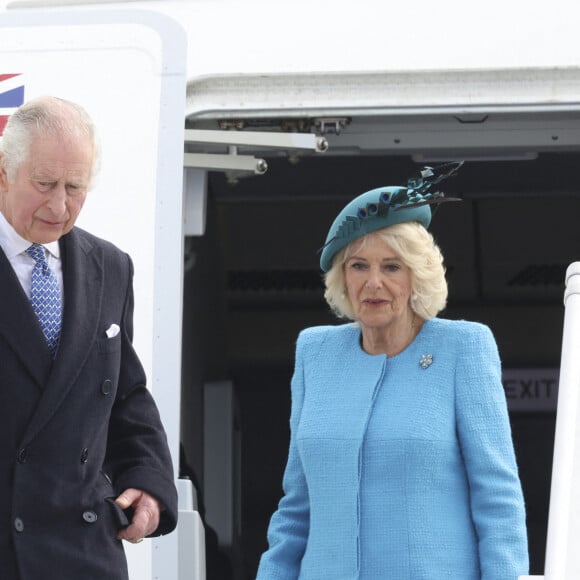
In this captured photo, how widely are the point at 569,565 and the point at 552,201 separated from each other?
21.4ft

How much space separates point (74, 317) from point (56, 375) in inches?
4.8

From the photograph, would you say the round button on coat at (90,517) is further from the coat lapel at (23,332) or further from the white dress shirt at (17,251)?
the white dress shirt at (17,251)

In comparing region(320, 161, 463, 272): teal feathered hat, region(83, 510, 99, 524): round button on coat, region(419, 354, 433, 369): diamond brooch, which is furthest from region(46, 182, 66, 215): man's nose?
region(419, 354, 433, 369): diamond brooch

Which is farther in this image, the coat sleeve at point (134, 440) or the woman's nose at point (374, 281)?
the woman's nose at point (374, 281)

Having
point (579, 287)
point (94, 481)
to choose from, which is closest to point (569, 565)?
point (579, 287)

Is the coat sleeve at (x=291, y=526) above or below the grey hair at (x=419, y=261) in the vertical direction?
below

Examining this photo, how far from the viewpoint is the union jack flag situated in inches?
165

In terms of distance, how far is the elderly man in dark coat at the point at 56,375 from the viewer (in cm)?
250

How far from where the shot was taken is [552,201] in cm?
852

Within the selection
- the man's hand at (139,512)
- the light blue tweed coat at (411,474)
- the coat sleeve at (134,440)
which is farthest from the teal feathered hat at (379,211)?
the man's hand at (139,512)

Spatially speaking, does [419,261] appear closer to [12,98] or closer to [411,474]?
[411,474]

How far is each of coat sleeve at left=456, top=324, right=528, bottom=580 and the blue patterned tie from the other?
2.90 feet

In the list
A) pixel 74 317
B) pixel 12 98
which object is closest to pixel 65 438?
pixel 74 317

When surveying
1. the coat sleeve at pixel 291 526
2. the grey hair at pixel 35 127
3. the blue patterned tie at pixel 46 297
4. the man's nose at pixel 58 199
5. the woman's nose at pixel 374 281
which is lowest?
the coat sleeve at pixel 291 526
